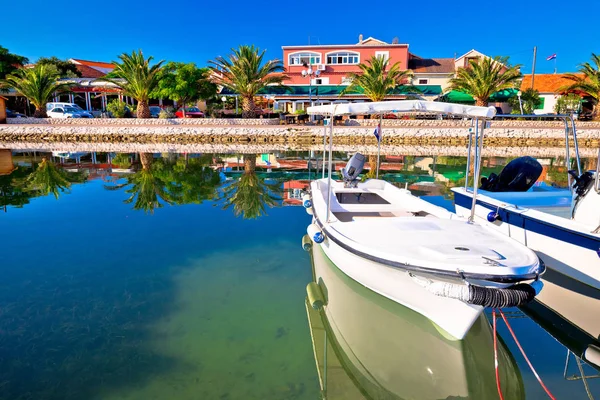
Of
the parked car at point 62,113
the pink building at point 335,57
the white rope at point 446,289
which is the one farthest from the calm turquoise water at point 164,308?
the pink building at point 335,57

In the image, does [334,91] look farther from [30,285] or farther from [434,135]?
[30,285]

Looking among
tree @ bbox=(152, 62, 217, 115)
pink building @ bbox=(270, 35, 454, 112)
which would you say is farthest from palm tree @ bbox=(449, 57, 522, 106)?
tree @ bbox=(152, 62, 217, 115)

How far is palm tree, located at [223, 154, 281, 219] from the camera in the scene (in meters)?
11.0

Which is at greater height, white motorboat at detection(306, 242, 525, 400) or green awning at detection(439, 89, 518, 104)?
green awning at detection(439, 89, 518, 104)

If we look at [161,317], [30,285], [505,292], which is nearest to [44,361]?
[161,317]

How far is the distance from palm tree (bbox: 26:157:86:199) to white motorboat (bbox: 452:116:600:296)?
1159 centimetres

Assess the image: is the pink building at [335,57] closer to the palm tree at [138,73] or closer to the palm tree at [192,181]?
the palm tree at [138,73]

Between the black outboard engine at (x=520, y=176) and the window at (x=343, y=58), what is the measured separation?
3784 centimetres

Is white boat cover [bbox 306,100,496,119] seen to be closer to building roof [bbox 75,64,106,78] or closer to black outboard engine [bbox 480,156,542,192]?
black outboard engine [bbox 480,156,542,192]

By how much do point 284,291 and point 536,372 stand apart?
10.6ft

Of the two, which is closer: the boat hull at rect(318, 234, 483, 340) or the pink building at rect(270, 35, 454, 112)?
the boat hull at rect(318, 234, 483, 340)

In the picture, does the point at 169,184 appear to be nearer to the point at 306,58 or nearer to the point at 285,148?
the point at 285,148

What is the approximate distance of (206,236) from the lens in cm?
880

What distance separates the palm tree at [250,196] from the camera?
433 inches
